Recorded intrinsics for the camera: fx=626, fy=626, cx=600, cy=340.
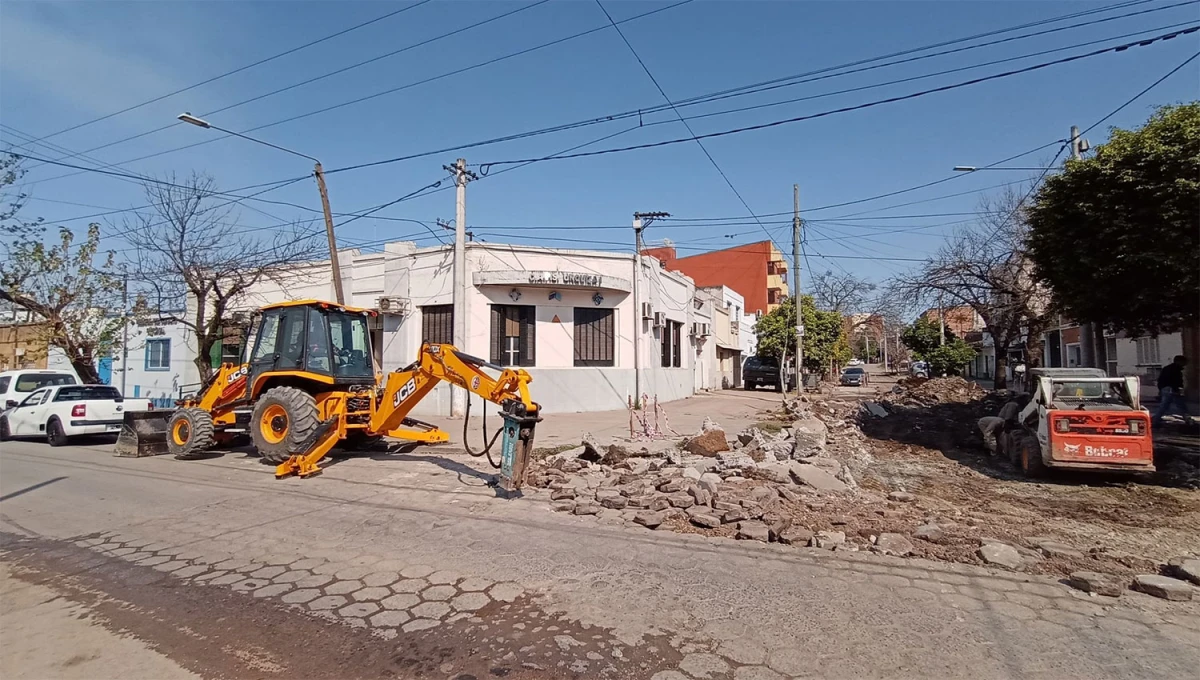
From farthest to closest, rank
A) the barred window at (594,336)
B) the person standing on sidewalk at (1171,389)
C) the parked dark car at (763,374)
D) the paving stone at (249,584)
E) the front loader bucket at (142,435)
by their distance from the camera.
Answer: the parked dark car at (763,374), the barred window at (594,336), the person standing on sidewalk at (1171,389), the front loader bucket at (142,435), the paving stone at (249,584)

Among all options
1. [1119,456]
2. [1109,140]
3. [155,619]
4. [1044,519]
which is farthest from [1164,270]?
[155,619]

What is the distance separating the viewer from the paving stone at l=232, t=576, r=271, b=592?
17.3 ft

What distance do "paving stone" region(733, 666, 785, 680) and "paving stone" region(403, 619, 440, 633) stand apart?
84.0 inches

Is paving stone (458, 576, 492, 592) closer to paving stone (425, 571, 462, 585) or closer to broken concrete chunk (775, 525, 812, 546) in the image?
paving stone (425, 571, 462, 585)

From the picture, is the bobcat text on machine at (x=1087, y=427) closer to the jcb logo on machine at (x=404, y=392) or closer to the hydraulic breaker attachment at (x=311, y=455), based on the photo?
the jcb logo on machine at (x=404, y=392)

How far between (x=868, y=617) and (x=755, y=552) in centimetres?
160

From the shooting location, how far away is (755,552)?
19.9ft

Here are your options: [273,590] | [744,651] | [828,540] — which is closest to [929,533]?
[828,540]

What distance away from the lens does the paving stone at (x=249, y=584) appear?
17.3 feet

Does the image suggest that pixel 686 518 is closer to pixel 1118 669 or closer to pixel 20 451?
pixel 1118 669

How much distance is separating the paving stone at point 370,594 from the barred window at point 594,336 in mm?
16332

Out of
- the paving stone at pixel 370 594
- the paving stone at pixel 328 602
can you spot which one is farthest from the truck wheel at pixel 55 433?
the paving stone at pixel 370 594

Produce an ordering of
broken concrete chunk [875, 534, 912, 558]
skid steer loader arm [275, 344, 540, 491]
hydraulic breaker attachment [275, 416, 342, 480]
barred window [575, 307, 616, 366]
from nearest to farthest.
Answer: broken concrete chunk [875, 534, 912, 558] < skid steer loader arm [275, 344, 540, 491] < hydraulic breaker attachment [275, 416, 342, 480] < barred window [575, 307, 616, 366]

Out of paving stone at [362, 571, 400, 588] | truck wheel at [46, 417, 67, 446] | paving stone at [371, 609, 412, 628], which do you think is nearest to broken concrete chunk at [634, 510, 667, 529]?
paving stone at [362, 571, 400, 588]
